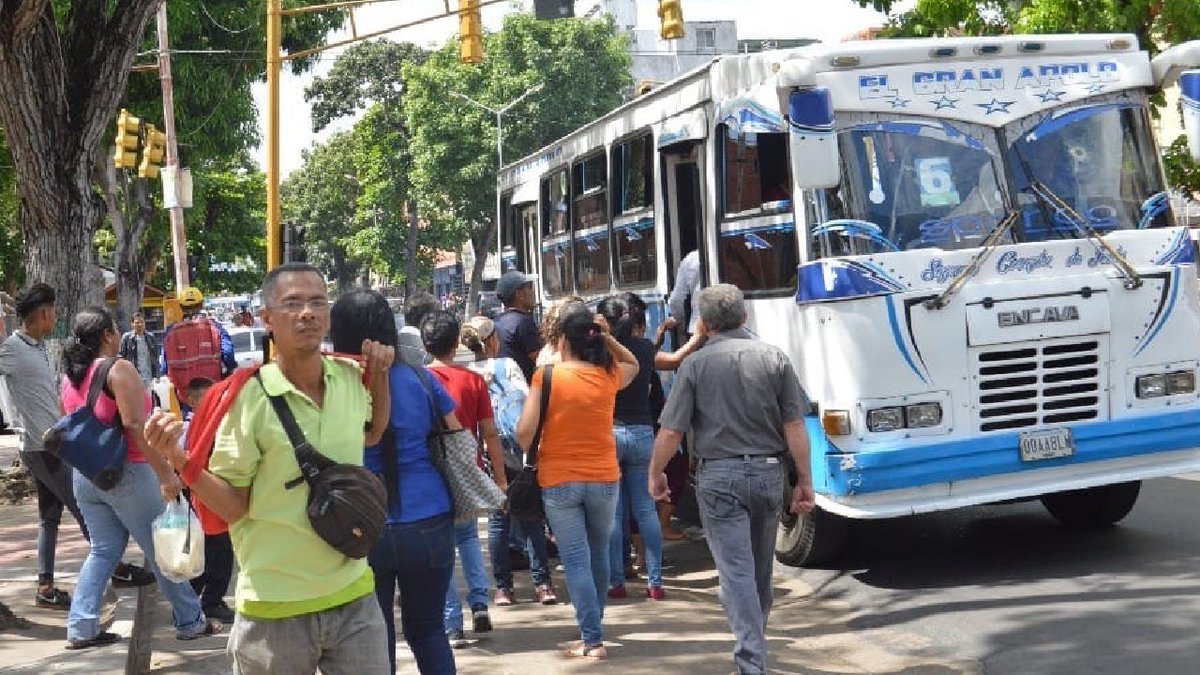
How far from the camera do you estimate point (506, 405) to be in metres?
8.39

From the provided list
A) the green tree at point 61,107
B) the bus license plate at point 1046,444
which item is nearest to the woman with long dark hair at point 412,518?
the bus license plate at point 1046,444

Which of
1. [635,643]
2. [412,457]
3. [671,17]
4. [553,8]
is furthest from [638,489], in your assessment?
[553,8]

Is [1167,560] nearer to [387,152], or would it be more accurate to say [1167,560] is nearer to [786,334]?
[786,334]

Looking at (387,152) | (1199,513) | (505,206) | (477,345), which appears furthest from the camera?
(387,152)

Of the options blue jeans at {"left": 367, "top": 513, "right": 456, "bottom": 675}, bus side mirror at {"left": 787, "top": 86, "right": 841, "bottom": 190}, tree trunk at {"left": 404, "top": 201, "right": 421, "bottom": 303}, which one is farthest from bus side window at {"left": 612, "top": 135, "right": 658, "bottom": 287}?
tree trunk at {"left": 404, "top": 201, "right": 421, "bottom": 303}

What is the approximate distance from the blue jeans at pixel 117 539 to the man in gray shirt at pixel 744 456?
2.98 m

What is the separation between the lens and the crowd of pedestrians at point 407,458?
4094mm

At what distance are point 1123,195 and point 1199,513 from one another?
106 inches

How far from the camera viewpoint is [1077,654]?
6863mm

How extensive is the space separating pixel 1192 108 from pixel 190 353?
21.0 feet

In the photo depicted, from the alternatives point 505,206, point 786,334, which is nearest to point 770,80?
point 786,334

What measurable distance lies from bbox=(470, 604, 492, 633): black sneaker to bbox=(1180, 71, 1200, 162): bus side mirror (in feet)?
16.1

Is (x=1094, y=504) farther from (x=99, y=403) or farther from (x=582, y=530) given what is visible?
(x=99, y=403)

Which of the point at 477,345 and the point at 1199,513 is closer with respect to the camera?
the point at 477,345
